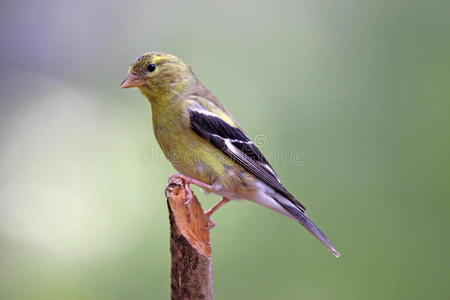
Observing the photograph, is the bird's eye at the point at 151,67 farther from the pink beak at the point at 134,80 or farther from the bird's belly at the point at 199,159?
the bird's belly at the point at 199,159

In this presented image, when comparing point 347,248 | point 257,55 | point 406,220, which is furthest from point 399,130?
point 257,55

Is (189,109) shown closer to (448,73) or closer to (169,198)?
(169,198)

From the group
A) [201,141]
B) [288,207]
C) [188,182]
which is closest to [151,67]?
[201,141]

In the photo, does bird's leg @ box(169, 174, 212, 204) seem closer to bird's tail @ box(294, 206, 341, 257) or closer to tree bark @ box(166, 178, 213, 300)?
tree bark @ box(166, 178, 213, 300)

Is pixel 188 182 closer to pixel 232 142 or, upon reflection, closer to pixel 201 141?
pixel 201 141

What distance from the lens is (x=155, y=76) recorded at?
9.72 feet

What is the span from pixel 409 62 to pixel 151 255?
8.88 feet

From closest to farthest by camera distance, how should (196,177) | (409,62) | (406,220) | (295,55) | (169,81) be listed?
(196,177) < (169,81) < (406,220) < (409,62) < (295,55)

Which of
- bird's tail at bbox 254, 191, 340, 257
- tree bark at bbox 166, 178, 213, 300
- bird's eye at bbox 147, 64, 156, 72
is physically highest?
bird's eye at bbox 147, 64, 156, 72

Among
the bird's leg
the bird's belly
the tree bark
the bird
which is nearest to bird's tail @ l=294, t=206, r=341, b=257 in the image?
the bird

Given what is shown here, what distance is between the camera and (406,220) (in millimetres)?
3512

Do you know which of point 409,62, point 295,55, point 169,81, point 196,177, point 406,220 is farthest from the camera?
point 295,55

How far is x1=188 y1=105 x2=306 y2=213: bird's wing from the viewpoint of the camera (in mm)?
2768

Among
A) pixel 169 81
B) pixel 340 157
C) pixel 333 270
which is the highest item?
pixel 169 81
